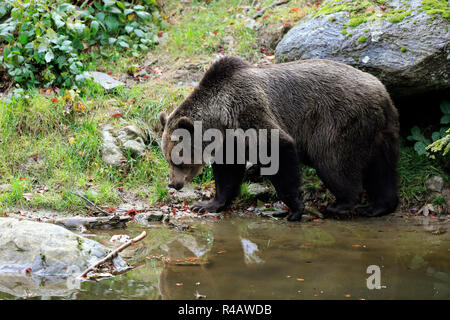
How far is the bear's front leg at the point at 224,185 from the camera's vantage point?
6.98m

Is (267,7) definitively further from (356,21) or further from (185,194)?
(185,194)

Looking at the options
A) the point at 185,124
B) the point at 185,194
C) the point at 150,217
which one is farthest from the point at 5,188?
the point at 185,124

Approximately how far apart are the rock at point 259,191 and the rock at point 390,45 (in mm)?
1940

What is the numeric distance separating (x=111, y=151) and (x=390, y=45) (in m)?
4.06

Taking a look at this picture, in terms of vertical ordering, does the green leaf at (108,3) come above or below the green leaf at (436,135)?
above

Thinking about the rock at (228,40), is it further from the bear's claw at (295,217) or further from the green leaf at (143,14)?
the bear's claw at (295,217)

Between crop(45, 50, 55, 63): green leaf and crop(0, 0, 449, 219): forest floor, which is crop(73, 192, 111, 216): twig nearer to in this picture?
crop(0, 0, 449, 219): forest floor

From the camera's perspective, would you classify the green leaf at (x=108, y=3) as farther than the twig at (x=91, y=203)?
Yes

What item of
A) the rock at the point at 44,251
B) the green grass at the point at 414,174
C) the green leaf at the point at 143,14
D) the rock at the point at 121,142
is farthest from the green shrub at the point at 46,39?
the green grass at the point at 414,174

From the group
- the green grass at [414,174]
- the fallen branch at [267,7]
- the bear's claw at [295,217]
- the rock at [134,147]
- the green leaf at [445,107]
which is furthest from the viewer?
the fallen branch at [267,7]

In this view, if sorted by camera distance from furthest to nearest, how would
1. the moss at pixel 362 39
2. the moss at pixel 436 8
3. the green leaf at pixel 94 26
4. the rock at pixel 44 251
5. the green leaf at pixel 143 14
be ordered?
the green leaf at pixel 143 14
the green leaf at pixel 94 26
the moss at pixel 362 39
the moss at pixel 436 8
the rock at pixel 44 251

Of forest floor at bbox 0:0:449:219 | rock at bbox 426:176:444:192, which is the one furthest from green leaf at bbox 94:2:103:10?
rock at bbox 426:176:444:192

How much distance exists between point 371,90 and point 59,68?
4.96 metres

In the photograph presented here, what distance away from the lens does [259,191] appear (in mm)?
→ 7387
